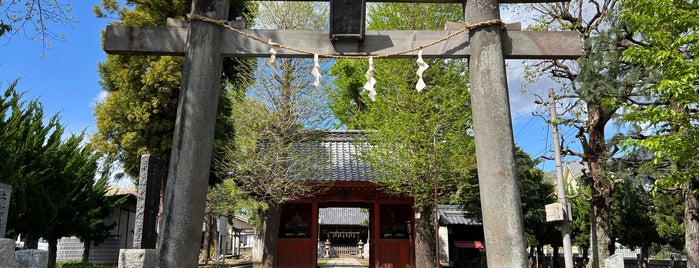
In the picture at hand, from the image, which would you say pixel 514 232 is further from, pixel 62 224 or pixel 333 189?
pixel 62 224

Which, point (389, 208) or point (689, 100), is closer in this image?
point (689, 100)

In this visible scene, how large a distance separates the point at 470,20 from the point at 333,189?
12.5m

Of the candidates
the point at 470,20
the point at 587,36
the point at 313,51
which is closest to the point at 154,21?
the point at 313,51

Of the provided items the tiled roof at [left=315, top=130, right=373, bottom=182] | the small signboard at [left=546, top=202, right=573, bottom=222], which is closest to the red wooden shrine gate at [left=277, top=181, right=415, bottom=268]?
the tiled roof at [left=315, top=130, right=373, bottom=182]

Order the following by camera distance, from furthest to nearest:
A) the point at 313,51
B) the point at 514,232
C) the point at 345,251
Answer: the point at 345,251 → the point at 313,51 → the point at 514,232

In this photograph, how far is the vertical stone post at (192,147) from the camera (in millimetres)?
4742

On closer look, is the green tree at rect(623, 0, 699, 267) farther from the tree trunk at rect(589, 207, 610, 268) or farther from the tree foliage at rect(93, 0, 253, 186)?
the tree foliage at rect(93, 0, 253, 186)

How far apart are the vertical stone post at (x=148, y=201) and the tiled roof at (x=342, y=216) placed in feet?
102

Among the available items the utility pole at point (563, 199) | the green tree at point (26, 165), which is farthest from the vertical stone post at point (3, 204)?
the utility pole at point (563, 199)

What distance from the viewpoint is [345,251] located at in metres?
37.6

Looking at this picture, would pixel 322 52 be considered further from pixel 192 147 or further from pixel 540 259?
pixel 540 259

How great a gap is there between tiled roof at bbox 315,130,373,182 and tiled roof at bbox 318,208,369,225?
58.5ft

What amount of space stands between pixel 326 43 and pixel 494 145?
227 cm

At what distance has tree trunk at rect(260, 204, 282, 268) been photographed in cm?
1488
